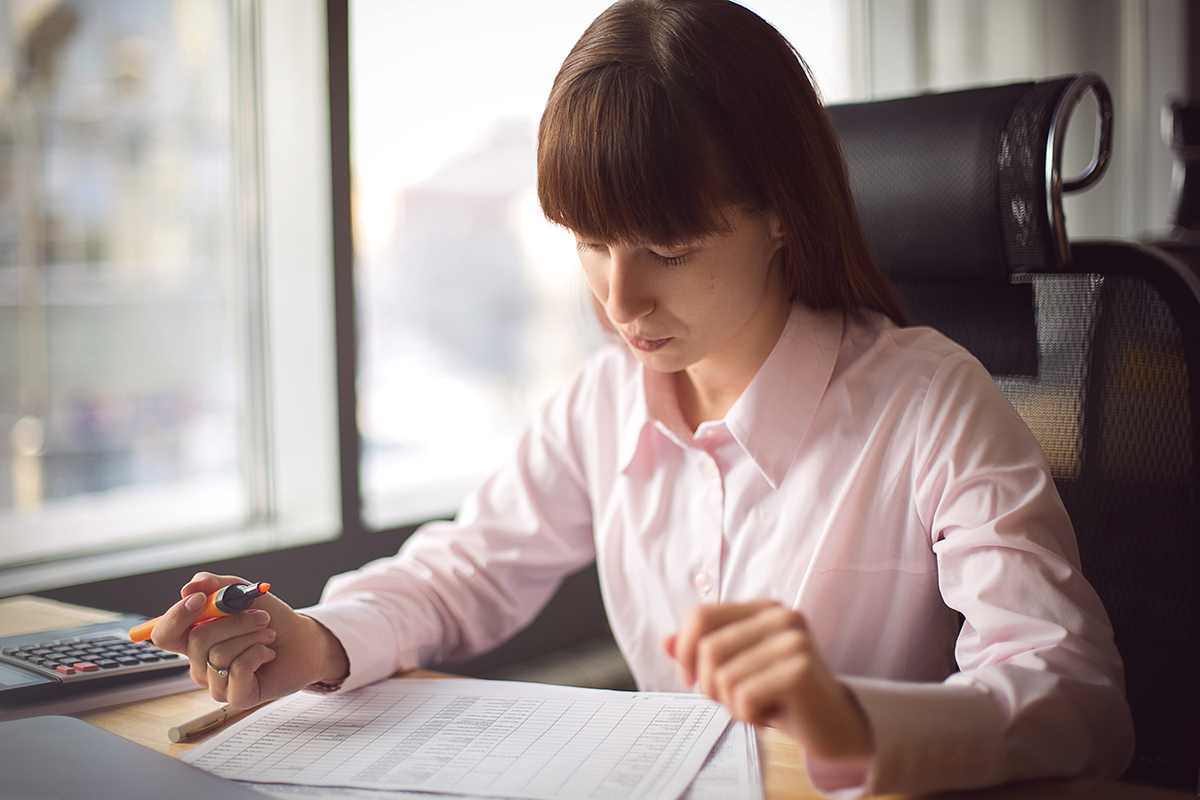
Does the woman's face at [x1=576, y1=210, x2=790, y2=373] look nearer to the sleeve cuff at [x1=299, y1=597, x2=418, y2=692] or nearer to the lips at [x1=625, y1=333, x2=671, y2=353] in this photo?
the lips at [x1=625, y1=333, x2=671, y2=353]

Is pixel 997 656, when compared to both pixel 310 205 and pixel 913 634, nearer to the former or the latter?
pixel 913 634

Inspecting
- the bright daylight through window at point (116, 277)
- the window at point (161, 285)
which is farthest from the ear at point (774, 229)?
the bright daylight through window at point (116, 277)

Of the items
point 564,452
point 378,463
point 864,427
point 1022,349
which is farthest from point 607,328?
point 378,463

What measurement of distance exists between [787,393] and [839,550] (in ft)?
0.51

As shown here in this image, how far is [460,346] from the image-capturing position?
5.81ft

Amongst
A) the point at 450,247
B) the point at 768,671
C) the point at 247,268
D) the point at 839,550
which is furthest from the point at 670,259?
the point at 450,247

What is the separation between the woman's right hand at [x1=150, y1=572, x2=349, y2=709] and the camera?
2.48 ft

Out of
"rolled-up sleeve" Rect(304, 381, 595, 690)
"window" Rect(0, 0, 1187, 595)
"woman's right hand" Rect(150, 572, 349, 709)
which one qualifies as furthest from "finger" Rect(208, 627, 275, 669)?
"window" Rect(0, 0, 1187, 595)

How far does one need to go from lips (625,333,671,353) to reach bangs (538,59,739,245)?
4.2 inches

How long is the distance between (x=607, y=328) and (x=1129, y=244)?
541 millimetres

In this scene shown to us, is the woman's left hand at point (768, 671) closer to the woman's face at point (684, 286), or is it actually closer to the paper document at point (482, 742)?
the paper document at point (482, 742)

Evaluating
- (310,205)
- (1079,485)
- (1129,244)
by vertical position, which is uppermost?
(310,205)

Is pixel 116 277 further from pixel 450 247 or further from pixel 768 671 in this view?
pixel 768 671

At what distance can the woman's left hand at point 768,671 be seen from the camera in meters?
0.51
